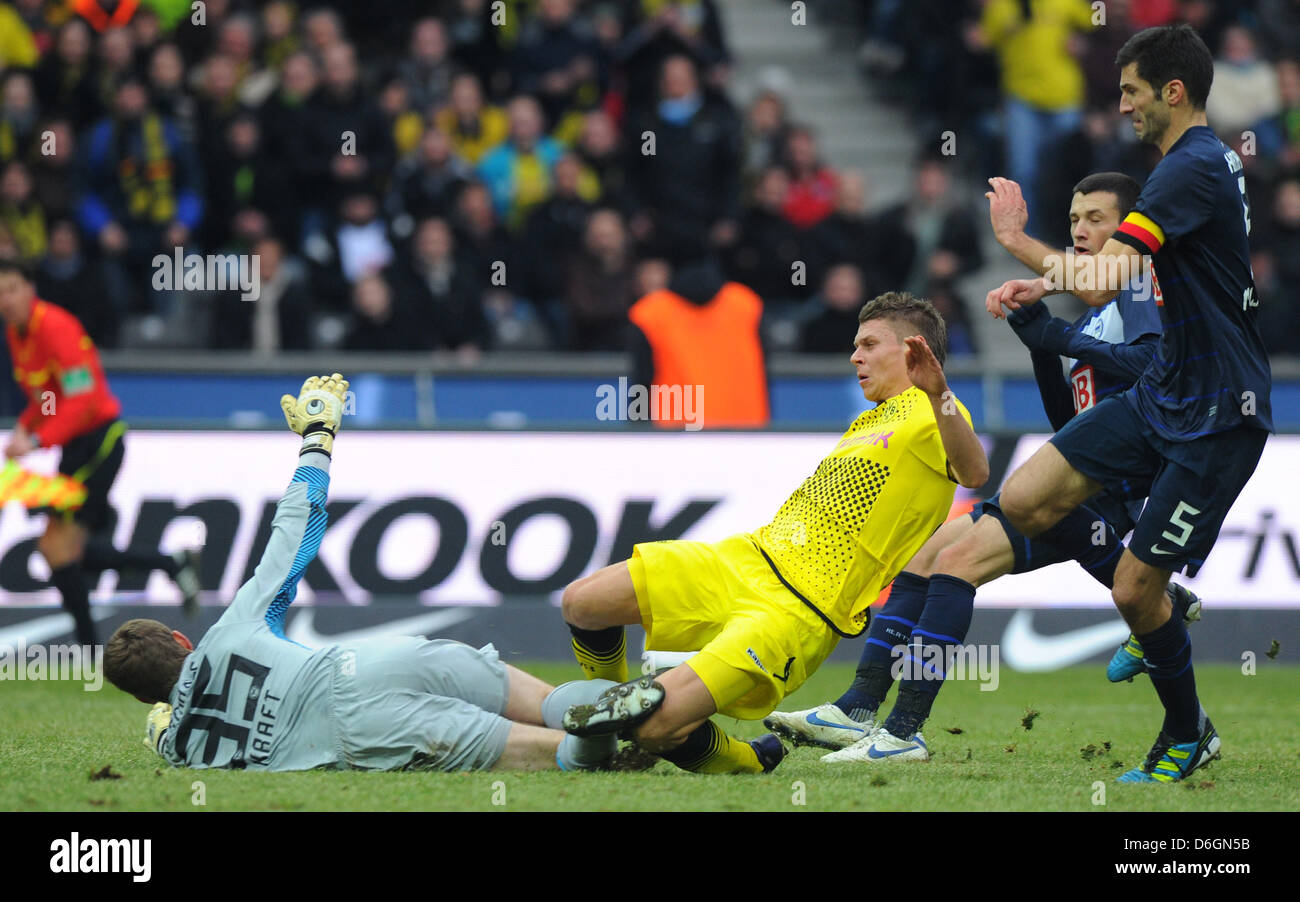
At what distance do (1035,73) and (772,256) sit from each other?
316 centimetres

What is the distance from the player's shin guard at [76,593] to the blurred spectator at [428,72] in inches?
239

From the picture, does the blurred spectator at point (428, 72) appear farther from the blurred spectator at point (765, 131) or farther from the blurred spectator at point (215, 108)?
the blurred spectator at point (765, 131)

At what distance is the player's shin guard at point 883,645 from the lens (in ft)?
22.2

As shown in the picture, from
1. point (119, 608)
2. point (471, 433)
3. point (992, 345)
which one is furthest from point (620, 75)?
point (119, 608)

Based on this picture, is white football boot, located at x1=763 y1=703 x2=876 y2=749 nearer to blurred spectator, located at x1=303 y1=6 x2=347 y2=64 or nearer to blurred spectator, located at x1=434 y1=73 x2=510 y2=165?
blurred spectator, located at x1=434 y1=73 x2=510 y2=165

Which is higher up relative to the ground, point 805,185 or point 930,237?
point 805,185

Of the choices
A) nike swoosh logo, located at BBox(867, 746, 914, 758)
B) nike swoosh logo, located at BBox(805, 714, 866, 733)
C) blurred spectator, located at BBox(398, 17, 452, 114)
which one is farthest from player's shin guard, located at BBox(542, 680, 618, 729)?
blurred spectator, located at BBox(398, 17, 452, 114)

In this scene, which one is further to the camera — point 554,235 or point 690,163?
point 690,163

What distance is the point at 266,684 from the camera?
5.80 meters

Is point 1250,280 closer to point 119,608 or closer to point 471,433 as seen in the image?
point 471,433

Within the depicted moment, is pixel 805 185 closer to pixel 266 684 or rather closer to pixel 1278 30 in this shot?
pixel 1278 30

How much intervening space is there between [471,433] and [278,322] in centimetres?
315

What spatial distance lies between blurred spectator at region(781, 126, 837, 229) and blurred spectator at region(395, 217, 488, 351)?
297cm

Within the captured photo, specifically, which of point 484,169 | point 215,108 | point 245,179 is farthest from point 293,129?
point 484,169
